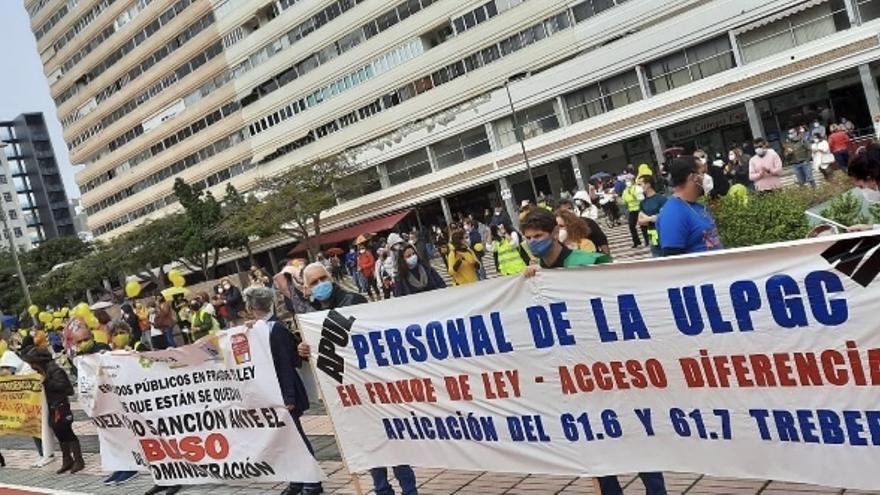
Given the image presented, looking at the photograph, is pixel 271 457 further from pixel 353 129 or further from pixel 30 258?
pixel 30 258

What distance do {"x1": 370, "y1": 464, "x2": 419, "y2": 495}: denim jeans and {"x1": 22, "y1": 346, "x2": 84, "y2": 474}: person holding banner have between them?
533cm

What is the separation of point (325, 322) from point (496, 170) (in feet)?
123

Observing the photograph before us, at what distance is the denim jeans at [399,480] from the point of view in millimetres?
5574

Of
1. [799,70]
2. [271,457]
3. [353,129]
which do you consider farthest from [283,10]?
[271,457]

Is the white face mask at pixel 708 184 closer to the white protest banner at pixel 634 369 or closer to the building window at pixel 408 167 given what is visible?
the white protest banner at pixel 634 369

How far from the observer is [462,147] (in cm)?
4462

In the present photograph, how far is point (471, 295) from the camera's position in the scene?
4.84 m

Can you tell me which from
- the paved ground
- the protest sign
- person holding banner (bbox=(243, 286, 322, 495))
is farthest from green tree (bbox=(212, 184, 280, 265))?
person holding banner (bbox=(243, 286, 322, 495))

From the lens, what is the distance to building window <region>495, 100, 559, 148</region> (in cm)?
4044

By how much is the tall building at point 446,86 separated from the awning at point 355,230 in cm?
66

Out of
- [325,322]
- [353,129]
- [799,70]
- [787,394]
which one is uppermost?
[353,129]

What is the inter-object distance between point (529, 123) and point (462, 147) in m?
4.77

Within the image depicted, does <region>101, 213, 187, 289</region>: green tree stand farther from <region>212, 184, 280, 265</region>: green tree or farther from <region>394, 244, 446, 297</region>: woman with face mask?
<region>394, 244, 446, 297</region>: woman with face mask

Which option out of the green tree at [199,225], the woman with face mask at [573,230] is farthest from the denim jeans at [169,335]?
the green tree at [199,225]
